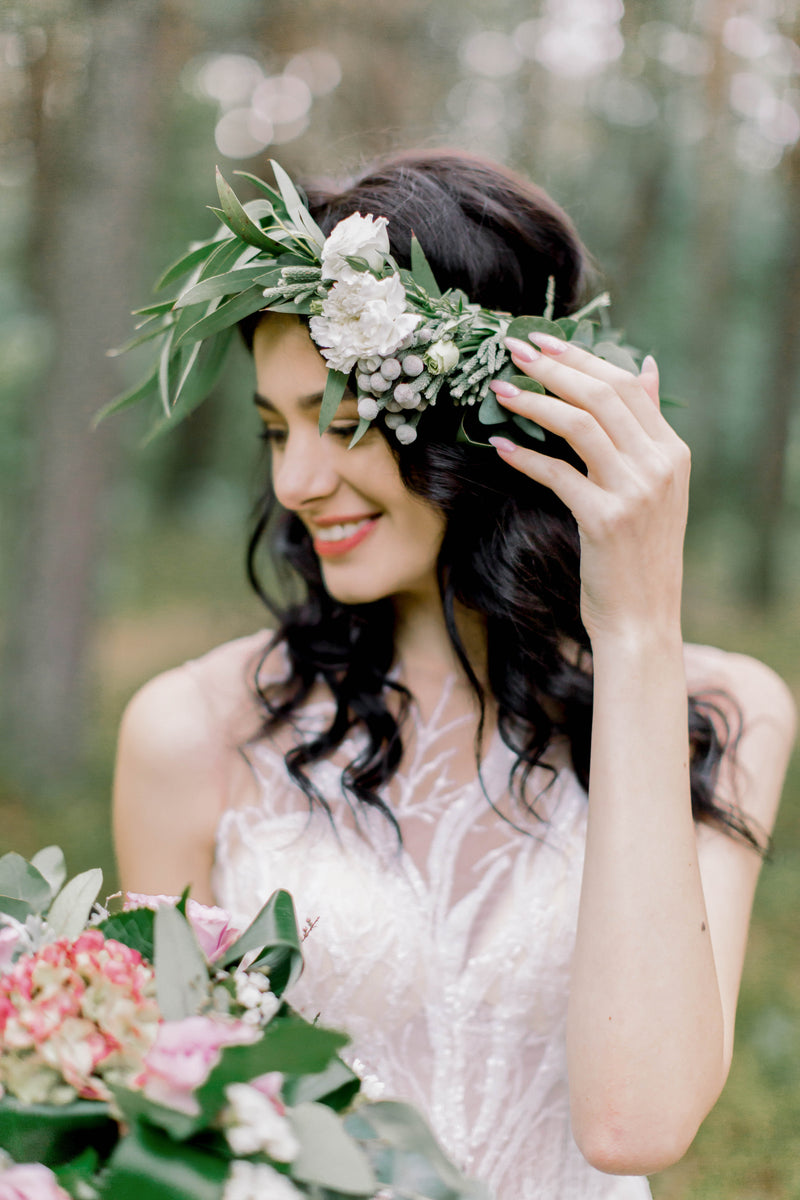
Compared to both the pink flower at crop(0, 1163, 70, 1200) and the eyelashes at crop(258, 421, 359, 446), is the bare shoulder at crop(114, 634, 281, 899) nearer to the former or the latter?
the eyelashes at crop(258, 421, 359, 446)

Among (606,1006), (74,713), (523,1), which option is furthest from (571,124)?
(606,1006)

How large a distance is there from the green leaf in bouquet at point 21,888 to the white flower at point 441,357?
95 cm

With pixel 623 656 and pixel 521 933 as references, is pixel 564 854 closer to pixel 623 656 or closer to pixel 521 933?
pixel 521 933

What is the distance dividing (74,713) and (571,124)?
33.6ft

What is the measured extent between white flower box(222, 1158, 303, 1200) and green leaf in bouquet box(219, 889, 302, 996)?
0.24 metres

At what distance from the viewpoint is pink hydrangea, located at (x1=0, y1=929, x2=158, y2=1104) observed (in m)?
0.84

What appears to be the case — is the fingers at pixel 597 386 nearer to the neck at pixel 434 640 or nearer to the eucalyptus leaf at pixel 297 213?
the eucalyptus leaf at pixel 297 213

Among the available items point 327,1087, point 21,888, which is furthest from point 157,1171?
point 21,888

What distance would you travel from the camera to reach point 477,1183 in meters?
0.85

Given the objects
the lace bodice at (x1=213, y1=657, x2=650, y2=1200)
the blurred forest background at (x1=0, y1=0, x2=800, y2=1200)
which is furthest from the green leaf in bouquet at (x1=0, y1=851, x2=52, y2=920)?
the blurred forest background at (x1=0, y1=0, x2=800, y2=1200)

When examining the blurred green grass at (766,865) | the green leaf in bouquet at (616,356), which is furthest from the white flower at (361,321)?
the blurred green grass at (766,865)

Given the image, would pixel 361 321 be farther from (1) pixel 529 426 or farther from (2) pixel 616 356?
(2) pixel 616 356

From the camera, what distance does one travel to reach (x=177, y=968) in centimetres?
90

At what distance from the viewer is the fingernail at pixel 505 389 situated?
153cm
